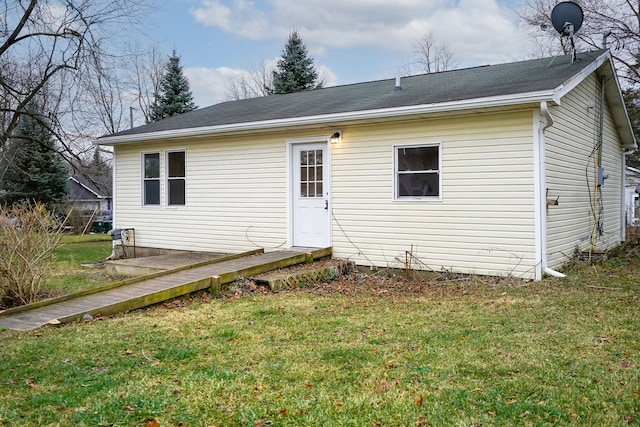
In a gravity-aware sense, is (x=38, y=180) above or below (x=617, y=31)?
below

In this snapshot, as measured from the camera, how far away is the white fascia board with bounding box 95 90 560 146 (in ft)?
22.9

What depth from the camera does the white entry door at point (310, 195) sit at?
9375mm

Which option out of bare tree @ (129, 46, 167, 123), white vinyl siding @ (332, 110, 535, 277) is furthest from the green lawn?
bare tree @ (129, 46, 167, 123)

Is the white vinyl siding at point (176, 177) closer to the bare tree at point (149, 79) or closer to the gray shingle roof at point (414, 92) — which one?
the gray shingle roof at point (414, 92)

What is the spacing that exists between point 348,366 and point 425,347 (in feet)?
2.78

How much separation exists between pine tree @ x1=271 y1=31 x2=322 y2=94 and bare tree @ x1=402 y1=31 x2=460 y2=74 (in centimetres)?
753

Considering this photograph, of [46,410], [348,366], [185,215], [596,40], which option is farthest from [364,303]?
[596,40]

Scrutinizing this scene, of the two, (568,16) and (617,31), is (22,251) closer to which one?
(568,16)

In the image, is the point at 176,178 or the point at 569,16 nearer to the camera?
the point at 569,16

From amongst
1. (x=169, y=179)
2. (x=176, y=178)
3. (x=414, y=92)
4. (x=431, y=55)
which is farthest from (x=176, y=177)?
(x=431, y=55)

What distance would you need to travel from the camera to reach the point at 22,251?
248 inches

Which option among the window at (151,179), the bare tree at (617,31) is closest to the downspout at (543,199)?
the window at (151,179)

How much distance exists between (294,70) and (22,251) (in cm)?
2249

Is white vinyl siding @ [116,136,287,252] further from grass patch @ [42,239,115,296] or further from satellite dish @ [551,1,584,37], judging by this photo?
satellite dish @ [551,1,584,37]
